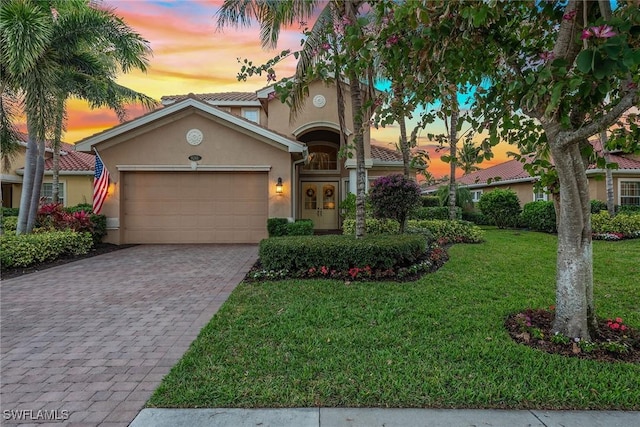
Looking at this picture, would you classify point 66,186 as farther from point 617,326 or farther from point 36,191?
point 617,326

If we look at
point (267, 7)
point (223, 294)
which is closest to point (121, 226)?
point (223, 294)

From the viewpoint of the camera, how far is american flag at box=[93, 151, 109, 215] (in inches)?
423

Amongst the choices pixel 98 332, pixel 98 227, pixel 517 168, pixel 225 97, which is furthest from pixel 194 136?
pixel 517 168

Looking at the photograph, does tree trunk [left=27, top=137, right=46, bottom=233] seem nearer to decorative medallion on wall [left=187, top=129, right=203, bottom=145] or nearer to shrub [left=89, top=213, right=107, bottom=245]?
shrub [left=89, top=213, right=107, bottom=245]

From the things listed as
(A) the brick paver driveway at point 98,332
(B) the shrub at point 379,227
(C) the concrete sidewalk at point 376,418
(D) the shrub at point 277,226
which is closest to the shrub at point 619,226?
(B) the shrub at point 379,227

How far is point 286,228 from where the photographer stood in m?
Answer: 11.1

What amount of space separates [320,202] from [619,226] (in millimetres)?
11782

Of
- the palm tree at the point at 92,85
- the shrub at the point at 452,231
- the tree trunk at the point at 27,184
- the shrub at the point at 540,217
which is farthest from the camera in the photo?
the shrub at the point at 540,217

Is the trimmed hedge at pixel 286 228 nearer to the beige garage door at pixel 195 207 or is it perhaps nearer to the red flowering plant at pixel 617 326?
the beige garage door at pixel 195 207

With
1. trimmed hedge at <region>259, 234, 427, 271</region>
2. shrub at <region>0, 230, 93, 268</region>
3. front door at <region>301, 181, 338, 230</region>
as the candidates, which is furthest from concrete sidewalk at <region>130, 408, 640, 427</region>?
front door at <region>301, 181, 338, 230</region>

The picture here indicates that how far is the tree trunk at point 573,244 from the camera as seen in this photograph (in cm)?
359

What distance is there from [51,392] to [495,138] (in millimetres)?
4904

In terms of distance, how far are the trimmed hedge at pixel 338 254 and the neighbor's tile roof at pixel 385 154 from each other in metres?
8.96

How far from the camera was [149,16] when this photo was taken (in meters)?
9.83
